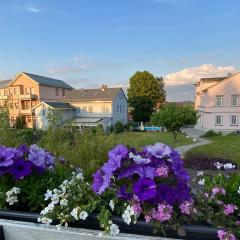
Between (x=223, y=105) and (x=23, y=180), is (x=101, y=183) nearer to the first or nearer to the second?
(x=23, y=180)

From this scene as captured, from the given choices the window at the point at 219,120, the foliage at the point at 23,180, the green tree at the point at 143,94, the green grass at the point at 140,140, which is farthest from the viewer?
the green tree at the point at 143,94

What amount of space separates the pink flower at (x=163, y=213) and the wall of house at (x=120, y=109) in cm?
3715

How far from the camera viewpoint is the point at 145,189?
1625 mm

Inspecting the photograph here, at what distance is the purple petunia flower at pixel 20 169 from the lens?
2.14 m

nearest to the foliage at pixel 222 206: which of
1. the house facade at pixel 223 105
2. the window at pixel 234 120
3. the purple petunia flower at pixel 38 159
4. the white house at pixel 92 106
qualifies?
the purple petunia flower at pixel 38 159

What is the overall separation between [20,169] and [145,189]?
114cm

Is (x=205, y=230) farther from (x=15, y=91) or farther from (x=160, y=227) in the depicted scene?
(x=15, y=91)

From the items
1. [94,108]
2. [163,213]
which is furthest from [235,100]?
[163,213]

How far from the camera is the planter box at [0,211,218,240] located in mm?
1618

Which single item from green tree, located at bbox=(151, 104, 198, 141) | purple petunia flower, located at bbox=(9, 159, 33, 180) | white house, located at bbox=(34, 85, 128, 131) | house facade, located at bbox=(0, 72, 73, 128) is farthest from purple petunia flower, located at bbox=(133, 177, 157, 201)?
house facade, located at bbox=(0, 72, 73, 128)

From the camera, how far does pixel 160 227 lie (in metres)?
1.64

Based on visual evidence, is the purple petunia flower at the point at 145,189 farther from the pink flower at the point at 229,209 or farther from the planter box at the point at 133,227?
the pink flower at the point at 229,209

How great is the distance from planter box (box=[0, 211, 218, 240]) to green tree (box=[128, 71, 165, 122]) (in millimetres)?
41879

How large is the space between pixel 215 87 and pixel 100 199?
3362cm
